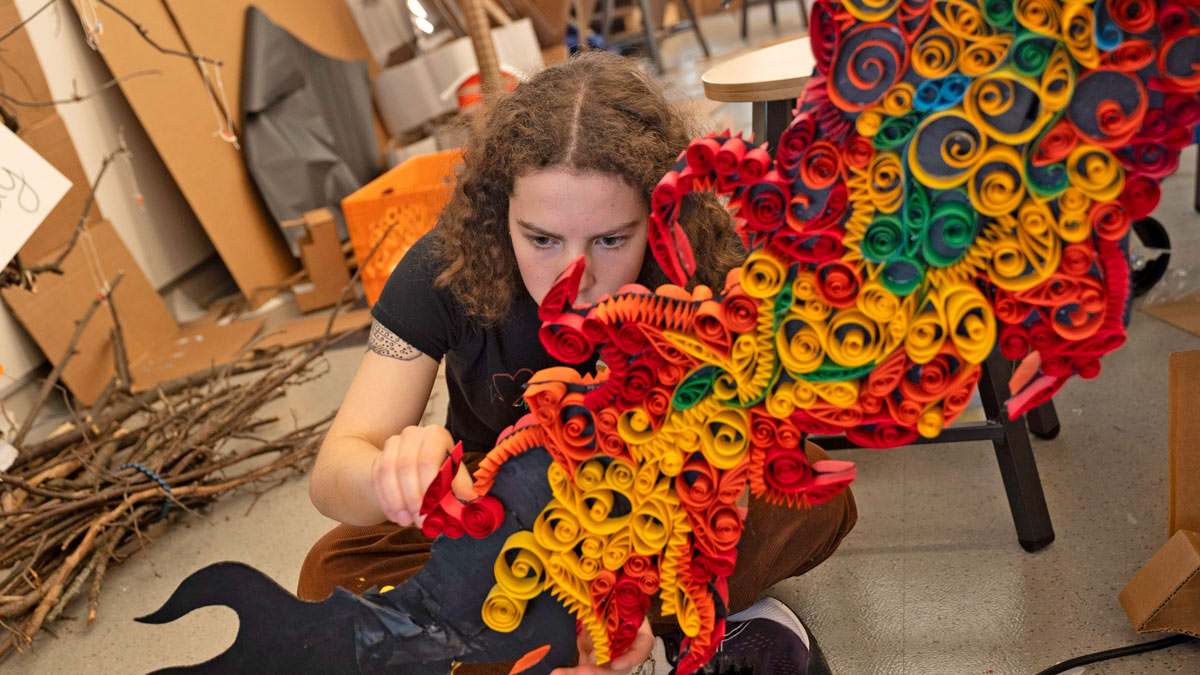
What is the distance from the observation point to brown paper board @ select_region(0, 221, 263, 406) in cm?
266

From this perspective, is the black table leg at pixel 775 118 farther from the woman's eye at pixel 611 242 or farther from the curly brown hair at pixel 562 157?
the woman's eye at pixel 611 242

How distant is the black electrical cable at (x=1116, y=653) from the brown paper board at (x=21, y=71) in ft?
9.50

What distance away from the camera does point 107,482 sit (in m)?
2.05

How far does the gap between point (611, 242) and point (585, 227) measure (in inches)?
1.6

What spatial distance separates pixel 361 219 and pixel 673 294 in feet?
8.36

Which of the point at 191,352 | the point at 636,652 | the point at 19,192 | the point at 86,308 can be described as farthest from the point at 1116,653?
the point at 86,308

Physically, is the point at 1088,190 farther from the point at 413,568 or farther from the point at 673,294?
the point at 413,568

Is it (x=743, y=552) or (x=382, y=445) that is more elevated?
(x=382, y=445)

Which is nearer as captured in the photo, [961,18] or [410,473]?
[961,18]

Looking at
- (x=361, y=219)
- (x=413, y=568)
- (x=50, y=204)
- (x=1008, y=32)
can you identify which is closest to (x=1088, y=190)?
(x=1008, y=32)

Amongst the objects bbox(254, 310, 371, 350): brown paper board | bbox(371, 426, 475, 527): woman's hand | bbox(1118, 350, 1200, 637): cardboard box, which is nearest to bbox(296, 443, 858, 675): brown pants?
bbox(1118, 350, 1200, 637): cardboard box

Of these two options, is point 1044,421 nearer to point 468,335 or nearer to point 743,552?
point 743,552

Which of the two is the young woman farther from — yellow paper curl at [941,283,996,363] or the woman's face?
yellow paper curl at [941,283,996,363]

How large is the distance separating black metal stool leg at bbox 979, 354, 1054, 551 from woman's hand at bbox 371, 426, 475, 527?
1.06 m
